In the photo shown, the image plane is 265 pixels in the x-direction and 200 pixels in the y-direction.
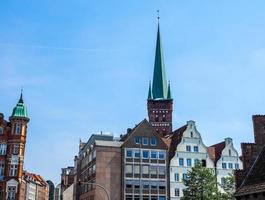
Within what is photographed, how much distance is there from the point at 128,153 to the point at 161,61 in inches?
2923

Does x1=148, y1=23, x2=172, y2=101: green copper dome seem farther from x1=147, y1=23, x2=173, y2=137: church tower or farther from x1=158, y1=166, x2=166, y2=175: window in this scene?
x1=158, y1=166, x2=166, y2=175: window

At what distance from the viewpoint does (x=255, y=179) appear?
99.8 feet

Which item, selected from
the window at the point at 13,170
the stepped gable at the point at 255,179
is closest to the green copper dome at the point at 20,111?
the window at the point at 13,170

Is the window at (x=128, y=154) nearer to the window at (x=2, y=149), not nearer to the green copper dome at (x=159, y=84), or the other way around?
the window at (x=2, y=149)

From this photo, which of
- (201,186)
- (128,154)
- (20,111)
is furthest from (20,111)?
(201,186)

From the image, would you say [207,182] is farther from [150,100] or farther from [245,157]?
[150,100]

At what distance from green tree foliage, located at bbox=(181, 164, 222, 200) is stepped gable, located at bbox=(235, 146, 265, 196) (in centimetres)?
2855

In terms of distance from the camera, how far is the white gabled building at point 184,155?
79.2 meters

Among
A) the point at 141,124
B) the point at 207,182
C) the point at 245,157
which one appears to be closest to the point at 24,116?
the point at 141,124

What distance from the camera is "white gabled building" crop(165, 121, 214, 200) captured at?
79250 mm

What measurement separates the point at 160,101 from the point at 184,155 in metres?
58.2

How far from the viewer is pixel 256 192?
2822 cm

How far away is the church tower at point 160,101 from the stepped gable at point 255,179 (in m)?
97.3

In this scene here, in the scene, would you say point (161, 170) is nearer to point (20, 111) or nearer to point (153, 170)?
point (153, 170)
